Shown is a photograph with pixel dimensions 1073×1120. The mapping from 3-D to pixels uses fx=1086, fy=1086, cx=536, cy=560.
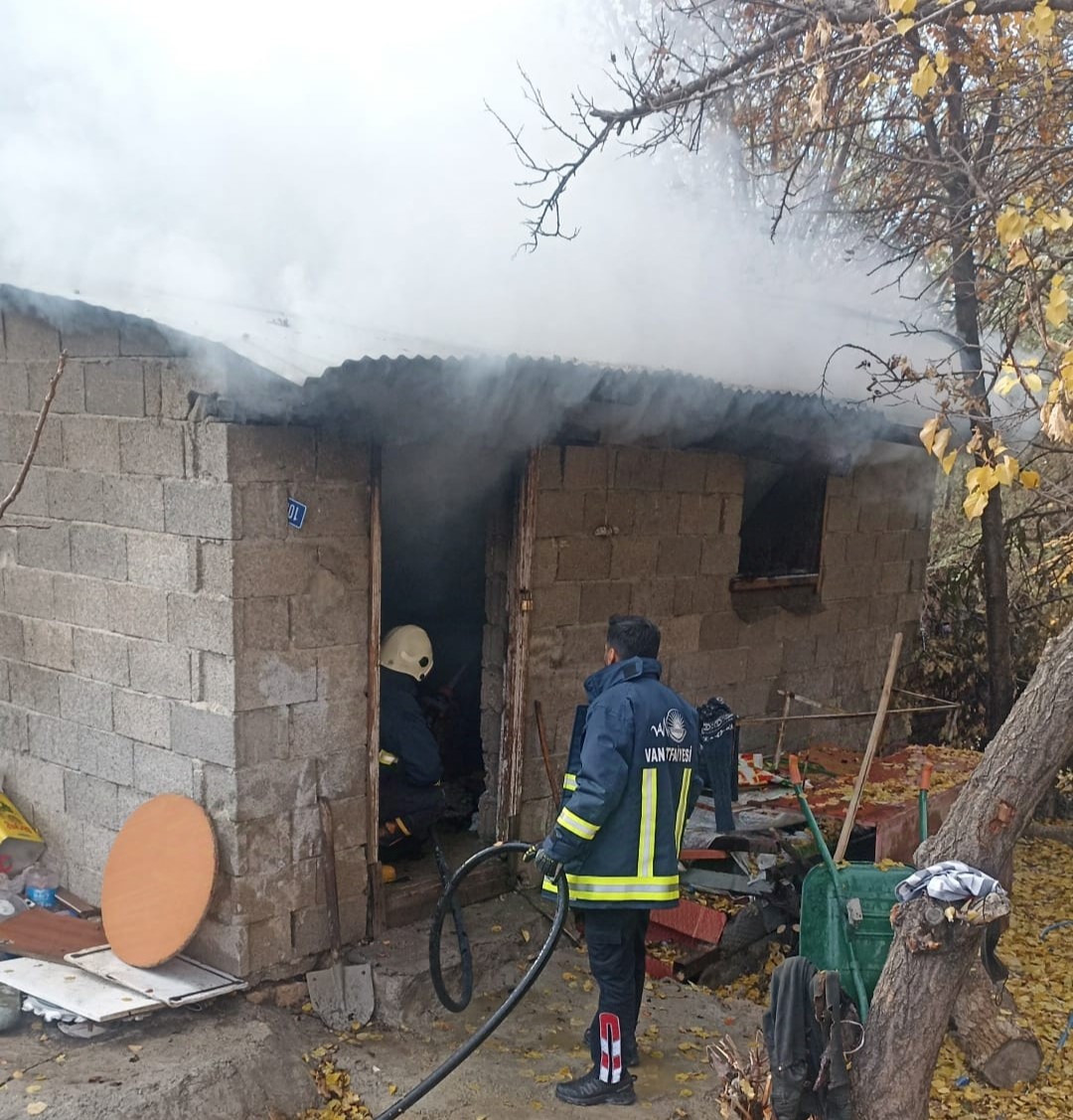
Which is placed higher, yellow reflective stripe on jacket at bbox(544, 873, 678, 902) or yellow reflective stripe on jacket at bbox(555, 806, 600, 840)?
yellow reflective stripe on jacket at bbox(555, 806, 600, 840)

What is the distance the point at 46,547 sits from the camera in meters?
5.88

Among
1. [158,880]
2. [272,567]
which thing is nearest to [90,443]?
[272,567]

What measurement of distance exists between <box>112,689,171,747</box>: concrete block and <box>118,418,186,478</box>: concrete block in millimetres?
1126

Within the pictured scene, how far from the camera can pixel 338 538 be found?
17.7 feet

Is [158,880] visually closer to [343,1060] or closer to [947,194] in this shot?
[343,1060]

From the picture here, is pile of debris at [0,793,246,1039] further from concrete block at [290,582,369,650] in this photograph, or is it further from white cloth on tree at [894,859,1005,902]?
white cloth on tree at [894,859,1005,902]

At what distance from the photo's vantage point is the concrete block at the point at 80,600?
5598 millimetres

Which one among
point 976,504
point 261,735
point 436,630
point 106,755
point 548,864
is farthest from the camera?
point 436,630

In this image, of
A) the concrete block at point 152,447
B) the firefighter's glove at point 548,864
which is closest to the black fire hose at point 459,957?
the firefighter's glove at point 548,864

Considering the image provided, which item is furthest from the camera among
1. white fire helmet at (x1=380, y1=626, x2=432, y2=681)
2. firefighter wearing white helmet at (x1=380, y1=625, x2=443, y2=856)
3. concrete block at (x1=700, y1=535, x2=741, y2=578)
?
concrete block at (x1=700, y1=535, x2=741, y2=578)

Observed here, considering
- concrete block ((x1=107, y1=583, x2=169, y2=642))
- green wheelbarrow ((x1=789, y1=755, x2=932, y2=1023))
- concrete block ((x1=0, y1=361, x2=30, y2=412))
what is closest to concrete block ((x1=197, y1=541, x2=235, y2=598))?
concrete block ((x1=107, y1=583, x2=169, y2=642))

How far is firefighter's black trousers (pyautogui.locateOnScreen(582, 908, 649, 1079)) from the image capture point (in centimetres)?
468

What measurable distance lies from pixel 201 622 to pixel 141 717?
748 mm

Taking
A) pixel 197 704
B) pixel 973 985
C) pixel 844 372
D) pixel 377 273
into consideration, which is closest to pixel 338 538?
pixel 197 704
